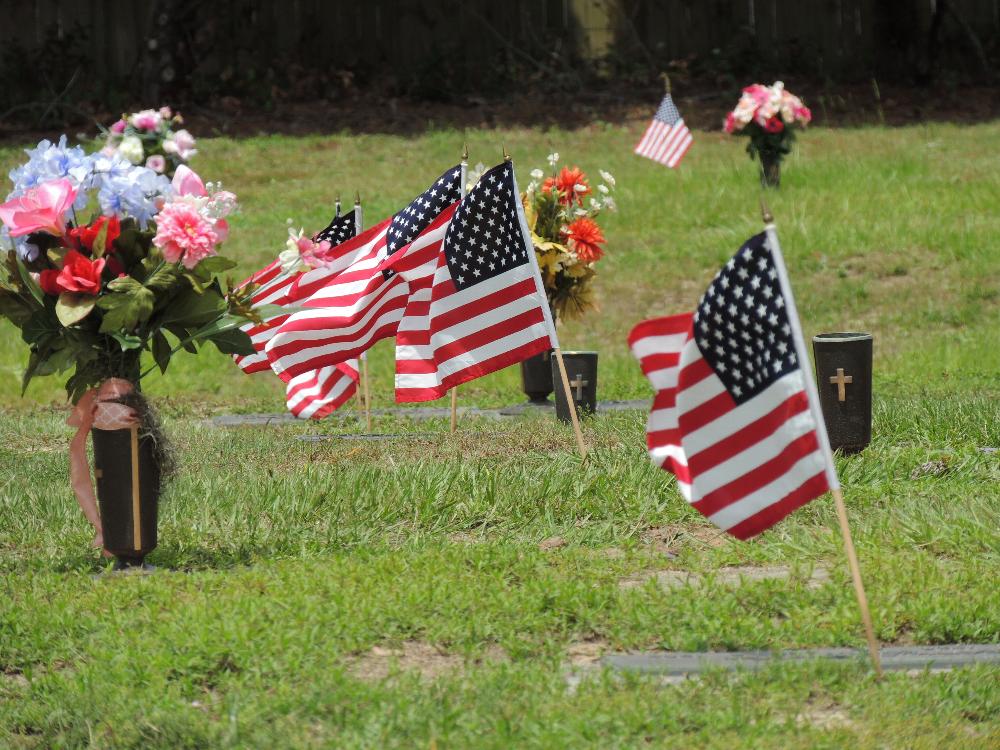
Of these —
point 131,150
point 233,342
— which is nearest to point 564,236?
point 233,342

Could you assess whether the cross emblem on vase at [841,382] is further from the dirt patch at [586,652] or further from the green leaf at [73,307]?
the green leaf at [73,307]

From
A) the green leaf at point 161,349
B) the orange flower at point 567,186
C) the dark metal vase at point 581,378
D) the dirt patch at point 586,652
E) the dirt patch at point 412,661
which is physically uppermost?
the green leaf at point 161,349

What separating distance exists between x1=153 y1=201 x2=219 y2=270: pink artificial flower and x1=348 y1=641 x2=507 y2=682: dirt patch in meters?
1.66

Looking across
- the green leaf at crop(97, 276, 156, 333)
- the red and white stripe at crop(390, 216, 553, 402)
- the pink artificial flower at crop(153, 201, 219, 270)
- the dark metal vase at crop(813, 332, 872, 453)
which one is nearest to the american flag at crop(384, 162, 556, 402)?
the red and white stripe at crop(390, 216, 553, 402)

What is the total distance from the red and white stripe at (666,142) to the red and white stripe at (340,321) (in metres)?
8.49

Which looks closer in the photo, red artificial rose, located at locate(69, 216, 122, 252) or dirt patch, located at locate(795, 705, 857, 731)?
dirt patch, located at locate(795, 705, 857, 731)

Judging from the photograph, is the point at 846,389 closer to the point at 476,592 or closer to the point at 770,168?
the point at 476,592

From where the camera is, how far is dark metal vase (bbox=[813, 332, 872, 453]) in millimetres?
7809

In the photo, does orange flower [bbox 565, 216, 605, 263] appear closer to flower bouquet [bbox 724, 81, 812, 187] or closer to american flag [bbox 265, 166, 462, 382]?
american flag [bbox 265, 166, 462, 382]

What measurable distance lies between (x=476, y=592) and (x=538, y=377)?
17.8 feet

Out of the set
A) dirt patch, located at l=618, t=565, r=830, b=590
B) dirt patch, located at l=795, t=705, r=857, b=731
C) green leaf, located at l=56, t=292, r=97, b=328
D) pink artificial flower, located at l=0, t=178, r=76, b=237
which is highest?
pink artificial flower, located at l=0, t=178, r=76, b=237

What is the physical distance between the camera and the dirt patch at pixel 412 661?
4824 mm

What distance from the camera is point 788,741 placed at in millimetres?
4203

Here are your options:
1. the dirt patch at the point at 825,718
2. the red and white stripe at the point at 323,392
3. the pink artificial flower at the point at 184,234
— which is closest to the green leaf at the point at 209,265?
the pink artificial flower at the point at 184,234
